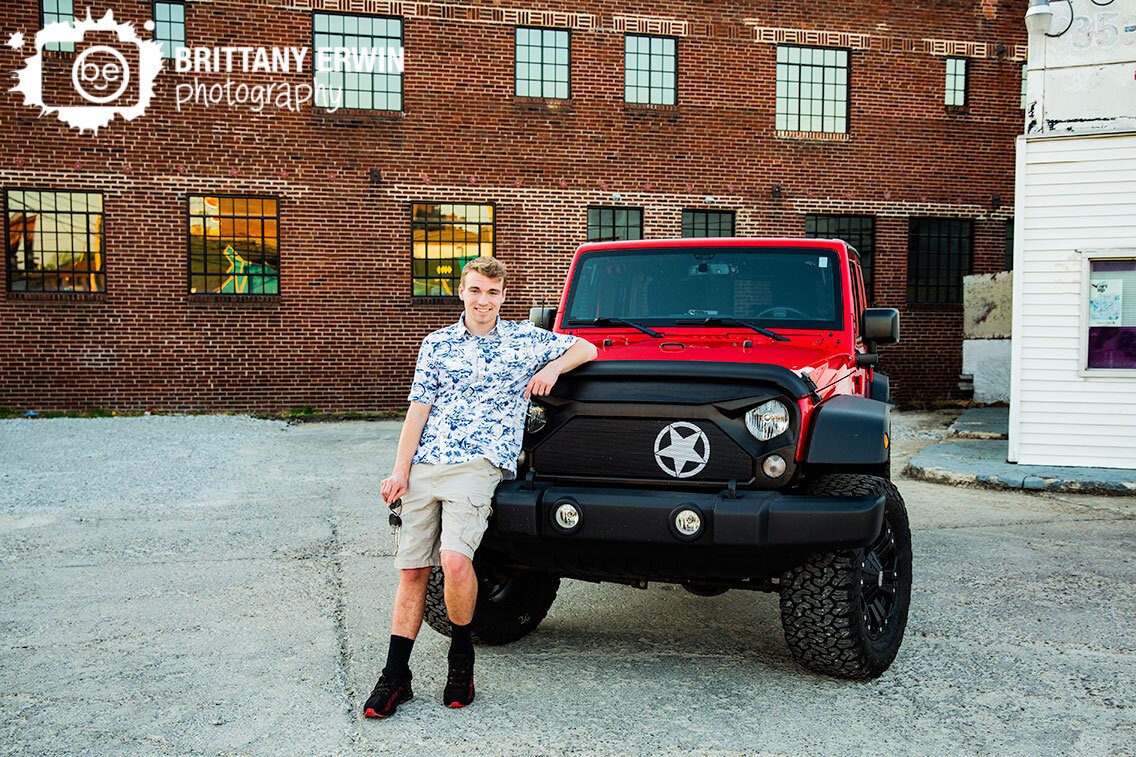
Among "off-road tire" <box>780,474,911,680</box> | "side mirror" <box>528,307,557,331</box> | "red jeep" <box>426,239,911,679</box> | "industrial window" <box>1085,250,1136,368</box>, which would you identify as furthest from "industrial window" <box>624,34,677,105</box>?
"off-road tire" <box>780,474,911,680</box>

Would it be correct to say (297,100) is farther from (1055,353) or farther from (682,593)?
(682,593)

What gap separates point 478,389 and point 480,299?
14.7 inches

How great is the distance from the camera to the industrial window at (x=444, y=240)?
18359mm

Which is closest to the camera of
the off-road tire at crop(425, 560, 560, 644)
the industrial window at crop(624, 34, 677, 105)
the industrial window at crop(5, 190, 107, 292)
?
the off-road tire at crop(425, 560, 560, 644)

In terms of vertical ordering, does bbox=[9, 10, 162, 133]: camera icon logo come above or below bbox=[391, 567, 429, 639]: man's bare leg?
above

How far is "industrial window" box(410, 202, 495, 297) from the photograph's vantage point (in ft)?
60.2

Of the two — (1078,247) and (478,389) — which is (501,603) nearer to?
(478,389)

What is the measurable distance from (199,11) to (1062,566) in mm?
16129

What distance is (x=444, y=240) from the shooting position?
18.4 m

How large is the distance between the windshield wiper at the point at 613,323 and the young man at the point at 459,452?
3.41ft

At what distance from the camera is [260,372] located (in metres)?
17.7

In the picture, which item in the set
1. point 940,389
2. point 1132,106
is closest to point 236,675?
point 1132,106

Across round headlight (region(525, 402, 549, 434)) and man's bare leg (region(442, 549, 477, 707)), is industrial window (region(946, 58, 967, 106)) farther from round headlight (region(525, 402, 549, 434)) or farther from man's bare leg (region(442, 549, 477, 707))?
man's bare leg (region(442, 549, 477, 707))

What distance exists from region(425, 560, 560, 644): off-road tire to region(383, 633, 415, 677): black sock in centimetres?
29
